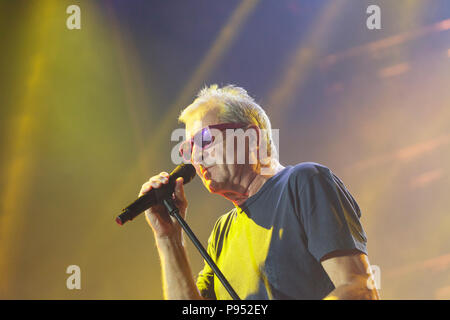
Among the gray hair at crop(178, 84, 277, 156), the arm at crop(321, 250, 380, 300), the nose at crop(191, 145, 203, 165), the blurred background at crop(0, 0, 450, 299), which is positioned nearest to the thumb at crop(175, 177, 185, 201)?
the nose at crop(191, 145, 203, 165)

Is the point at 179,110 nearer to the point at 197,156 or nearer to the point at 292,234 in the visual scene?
the point at 197,156

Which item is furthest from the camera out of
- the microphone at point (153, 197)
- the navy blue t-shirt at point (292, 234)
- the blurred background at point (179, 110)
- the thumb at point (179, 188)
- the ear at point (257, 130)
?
the blurred background at point (179, 110)

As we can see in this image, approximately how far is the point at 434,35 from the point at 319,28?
3.20ft

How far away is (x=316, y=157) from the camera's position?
3.41 metres

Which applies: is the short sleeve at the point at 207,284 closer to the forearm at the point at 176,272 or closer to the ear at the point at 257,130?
the forearm at the point at 176,272

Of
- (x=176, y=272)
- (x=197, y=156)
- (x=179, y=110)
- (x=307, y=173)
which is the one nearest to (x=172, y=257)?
(x=176, y=272)

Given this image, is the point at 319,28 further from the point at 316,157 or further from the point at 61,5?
the point at 61,5

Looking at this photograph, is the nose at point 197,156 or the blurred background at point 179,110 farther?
the blurred background at point 179,110

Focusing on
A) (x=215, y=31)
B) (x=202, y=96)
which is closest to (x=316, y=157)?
(x=215, y=31)

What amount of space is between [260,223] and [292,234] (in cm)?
17

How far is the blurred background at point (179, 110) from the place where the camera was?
10.1 feet

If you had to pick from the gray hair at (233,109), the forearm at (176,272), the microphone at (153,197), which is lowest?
the forearm at (176,272)

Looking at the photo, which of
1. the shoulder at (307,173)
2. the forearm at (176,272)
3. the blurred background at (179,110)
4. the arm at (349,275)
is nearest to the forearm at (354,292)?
the arm at (349,275)
